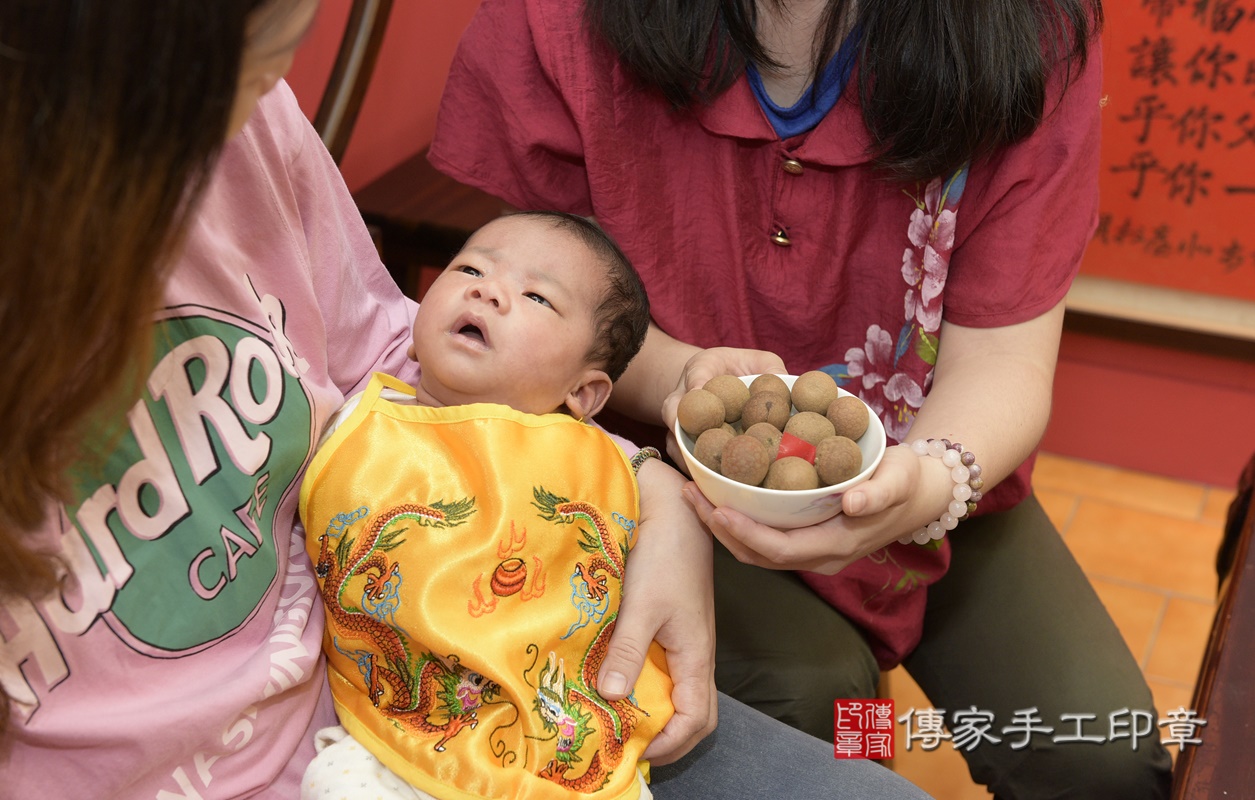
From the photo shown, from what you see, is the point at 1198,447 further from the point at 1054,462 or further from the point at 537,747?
the point at 537,747

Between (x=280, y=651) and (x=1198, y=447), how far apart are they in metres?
2.48

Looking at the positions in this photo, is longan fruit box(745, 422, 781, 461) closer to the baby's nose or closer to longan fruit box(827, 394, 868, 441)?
longan fruit box(827, 394, 868, 441)

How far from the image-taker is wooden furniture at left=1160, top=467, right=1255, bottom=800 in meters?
0.90

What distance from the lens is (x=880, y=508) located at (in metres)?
0.93

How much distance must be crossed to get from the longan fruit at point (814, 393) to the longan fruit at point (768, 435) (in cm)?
5

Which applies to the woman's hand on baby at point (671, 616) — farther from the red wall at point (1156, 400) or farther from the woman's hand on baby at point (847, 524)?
the red wall at point (1156, 400)

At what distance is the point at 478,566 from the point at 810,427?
1.01ft

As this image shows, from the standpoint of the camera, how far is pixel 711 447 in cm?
92

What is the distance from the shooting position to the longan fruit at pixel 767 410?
0.96m

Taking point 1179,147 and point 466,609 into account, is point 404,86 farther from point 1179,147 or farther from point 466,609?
point 1179,147

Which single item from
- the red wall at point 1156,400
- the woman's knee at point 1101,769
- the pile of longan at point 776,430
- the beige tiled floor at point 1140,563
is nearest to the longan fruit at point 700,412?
the pile of longan at point 776,430

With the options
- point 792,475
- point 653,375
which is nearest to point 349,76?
point 653,375

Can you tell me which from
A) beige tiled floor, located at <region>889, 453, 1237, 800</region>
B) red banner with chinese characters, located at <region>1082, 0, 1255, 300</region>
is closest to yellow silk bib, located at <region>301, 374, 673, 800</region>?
beige tiled floor, located at <region>889, 453, 1237, 800</region>

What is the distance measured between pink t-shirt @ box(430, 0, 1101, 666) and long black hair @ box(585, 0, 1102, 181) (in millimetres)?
31
